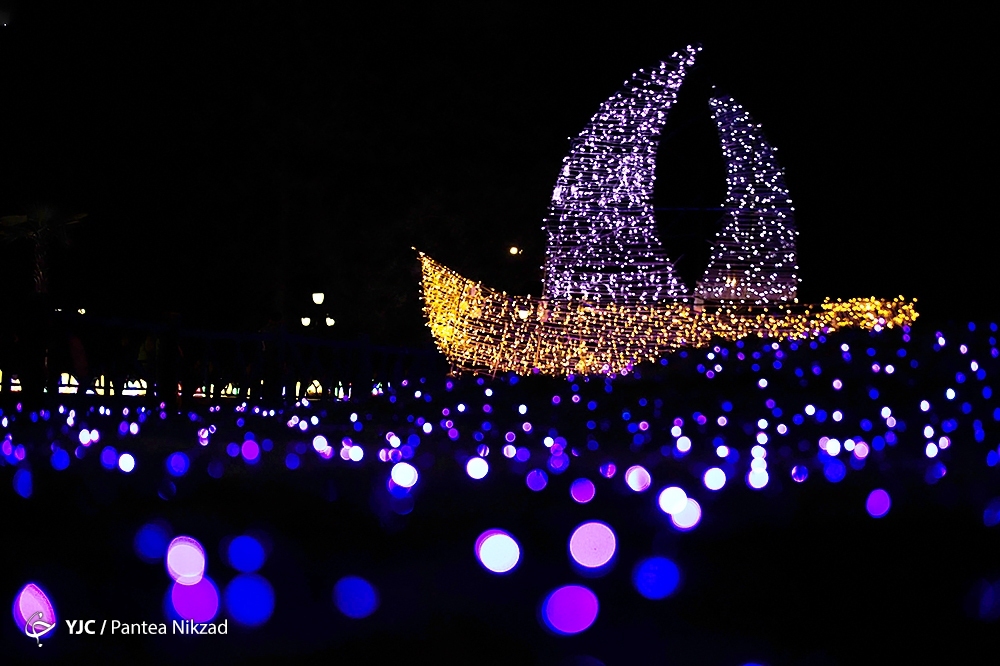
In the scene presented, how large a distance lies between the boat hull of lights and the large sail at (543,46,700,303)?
0.20 meters

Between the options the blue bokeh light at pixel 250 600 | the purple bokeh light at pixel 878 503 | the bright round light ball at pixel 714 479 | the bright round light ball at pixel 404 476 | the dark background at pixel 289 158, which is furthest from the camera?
the dark background at pixel 289 158

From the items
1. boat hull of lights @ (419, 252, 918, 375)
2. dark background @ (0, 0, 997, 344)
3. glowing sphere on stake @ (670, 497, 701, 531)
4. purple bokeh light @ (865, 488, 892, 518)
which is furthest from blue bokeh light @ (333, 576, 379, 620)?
dark background @ (0, 0, 997, 344)

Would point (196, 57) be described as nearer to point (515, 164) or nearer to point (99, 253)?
point (99, 253)

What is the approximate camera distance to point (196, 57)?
1880cm

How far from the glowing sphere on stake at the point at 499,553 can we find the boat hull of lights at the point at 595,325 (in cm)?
621

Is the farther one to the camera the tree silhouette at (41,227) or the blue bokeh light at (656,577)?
the tree silhouette at (41,227)

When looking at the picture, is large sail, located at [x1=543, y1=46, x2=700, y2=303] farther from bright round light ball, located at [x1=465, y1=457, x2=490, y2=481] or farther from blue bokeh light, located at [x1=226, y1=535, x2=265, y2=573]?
blue bokeh light, located at [x1=226, y1=535, x2=265, y2=573]

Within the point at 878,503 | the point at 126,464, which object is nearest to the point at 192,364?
the point at 126,464

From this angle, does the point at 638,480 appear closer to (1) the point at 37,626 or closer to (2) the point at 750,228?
(1) the point at 37,626

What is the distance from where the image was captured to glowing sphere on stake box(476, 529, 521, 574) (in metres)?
3.10

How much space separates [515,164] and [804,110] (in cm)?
824

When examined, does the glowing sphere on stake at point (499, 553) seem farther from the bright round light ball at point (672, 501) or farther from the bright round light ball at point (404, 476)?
the bright round light ball at point (404, 476)

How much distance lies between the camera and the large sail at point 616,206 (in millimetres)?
9938

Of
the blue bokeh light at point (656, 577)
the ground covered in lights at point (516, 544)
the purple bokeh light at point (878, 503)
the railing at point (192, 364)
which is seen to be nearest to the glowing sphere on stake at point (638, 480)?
the ground covered in lights at point (516, 544)
